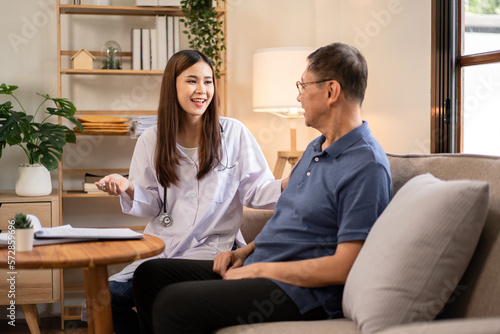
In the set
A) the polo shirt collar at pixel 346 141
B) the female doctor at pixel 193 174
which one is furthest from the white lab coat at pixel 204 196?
the polo shirt collar at pixel 346 141

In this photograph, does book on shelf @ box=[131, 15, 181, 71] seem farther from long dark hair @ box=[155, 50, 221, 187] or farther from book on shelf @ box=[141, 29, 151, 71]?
long dark hair @ box=[155, 50, 221, 187]

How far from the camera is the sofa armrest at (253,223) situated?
2414 mm

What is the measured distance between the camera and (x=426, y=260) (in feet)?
4.36

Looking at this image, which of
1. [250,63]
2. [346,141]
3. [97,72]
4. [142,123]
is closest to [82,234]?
[346,141]

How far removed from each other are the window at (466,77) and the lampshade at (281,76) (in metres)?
0.80

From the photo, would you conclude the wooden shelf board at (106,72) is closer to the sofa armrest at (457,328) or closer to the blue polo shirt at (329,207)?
the blue polo shirt at (329,207)

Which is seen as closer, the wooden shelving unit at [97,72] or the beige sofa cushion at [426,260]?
the beige sofa cushion at [426,260]

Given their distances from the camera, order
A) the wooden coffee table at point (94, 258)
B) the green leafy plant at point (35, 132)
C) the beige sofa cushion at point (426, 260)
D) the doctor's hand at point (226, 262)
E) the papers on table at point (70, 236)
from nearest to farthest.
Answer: the beige sofa cushion at point (426, 260) < the wooden coffee table at point (94, 258) < the papers on table at point (70, 236) < the doctor's hand at point (226, 262) < the green leafy plant at point (35, 132)

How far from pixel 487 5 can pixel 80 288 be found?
8.58 feet

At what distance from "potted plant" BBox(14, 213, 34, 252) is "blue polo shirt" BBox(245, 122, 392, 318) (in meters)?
0.67

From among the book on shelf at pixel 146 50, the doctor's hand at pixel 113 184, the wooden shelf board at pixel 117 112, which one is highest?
the book on shelf at pixel 146 50

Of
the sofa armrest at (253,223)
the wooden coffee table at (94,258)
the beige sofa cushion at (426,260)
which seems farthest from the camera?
the sofa armrest at (253,223)

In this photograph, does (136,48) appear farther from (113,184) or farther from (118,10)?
(113,184)

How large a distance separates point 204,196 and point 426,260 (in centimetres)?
112
